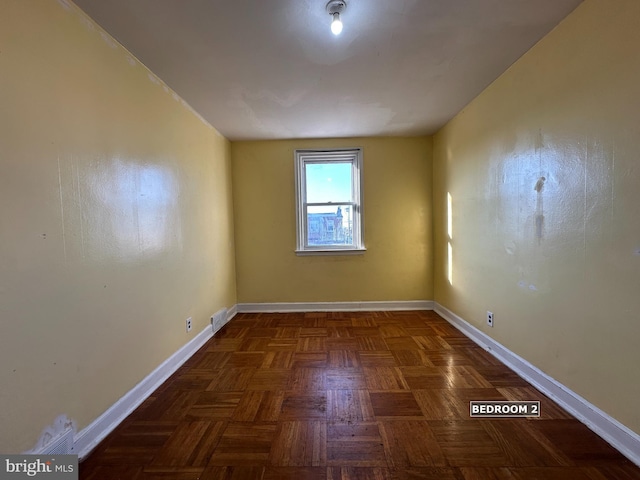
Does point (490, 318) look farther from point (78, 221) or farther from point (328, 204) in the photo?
point (78, 221)

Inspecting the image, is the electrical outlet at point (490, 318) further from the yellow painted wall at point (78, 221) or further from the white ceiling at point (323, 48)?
the yellow painted wall at point (78, 221)

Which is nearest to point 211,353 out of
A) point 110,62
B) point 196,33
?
point 110,62

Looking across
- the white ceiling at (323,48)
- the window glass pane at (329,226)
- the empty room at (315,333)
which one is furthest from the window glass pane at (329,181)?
the white ceiling at (323,48)

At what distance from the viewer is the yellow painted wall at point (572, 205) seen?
1254mm

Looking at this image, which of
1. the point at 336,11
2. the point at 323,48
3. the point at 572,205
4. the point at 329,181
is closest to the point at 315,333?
the point at 329,181

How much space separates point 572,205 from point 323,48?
169 centimetres

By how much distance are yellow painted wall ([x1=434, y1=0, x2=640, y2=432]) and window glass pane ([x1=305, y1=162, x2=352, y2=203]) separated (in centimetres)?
161

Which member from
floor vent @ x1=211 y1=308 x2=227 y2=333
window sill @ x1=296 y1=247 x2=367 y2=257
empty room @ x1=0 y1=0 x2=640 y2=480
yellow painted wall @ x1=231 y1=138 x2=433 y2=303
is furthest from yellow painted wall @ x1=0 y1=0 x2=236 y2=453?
window sill @ x1=296 y1=247 x2=367 y2=257

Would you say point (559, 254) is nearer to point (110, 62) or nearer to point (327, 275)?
point (327, 275)

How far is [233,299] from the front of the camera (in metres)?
3.50

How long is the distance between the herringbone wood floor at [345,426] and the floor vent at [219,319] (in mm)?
443

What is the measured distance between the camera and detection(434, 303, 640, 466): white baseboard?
126cm

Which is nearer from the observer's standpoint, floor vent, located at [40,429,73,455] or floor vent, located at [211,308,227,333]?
floor vent, located at [40,429,73,455]

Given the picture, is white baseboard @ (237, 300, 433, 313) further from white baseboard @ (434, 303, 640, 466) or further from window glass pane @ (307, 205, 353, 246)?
white baseboard @ (434, 303, 640, 466)
